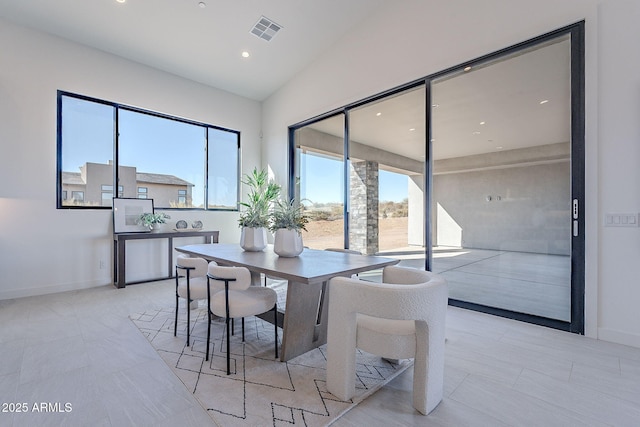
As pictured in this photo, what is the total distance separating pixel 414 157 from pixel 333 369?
326 centimetres

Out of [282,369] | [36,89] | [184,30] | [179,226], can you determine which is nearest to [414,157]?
[282,369]

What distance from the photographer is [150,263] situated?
5012mm

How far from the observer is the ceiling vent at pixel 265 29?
4.16 m

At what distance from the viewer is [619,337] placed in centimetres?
245

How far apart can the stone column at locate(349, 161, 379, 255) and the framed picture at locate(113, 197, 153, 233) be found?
3.50 metres

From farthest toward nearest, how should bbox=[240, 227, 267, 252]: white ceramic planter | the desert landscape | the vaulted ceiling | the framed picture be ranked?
the framed picture, the desert landscape, the vaulted ceiling, bbox=[240, 227, 267, 252]: white ceramic planter

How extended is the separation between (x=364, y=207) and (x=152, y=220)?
3.54 meters

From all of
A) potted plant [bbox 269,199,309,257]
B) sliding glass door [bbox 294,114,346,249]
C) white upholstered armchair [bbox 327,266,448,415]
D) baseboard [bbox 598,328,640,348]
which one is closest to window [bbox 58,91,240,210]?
sliding glass door [bbox 294,114,346,249]

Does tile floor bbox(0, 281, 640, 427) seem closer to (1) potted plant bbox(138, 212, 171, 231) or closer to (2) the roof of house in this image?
(1) potted plant bbox(138, 212, 171, 231)

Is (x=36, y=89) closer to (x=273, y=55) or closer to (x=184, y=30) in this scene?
(x=184, y=30)

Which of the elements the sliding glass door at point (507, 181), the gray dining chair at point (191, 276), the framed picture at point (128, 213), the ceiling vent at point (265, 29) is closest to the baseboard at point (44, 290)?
the framed picture at point (128, 213)

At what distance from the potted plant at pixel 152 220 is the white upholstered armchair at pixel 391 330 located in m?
4.21

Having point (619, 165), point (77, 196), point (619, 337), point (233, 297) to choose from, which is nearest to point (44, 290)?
point (77, 196)

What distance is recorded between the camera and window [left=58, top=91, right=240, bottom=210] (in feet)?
14.2
